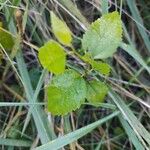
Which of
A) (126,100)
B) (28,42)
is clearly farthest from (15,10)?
(126,100)

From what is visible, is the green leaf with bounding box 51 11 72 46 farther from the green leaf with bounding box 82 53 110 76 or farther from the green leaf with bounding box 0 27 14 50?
the green leaf with bounding box 0 27 14 50

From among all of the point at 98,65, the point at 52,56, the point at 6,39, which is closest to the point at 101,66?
the point at 98,65

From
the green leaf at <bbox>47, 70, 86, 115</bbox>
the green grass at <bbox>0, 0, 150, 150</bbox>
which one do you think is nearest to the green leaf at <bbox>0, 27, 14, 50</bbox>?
the green grass at <bbox>0, 0, 150, 150</bbox>

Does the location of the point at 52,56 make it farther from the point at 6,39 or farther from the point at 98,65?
the point at 6,39

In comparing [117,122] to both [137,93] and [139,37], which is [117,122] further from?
[139,37]

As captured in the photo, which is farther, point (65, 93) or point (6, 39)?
point (6, 39)

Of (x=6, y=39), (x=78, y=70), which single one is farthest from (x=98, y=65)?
(x=6, y=39)

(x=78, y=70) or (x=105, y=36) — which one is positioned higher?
(x=105, y=36)

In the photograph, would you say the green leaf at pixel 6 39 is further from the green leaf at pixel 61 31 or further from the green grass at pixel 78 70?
the green leaf at pixel 61 31

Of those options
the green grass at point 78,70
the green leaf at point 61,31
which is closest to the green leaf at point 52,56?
the green leaf at point 61,31
